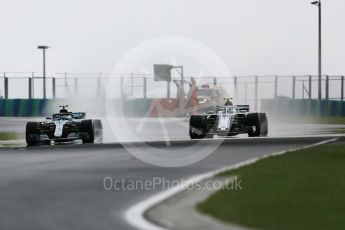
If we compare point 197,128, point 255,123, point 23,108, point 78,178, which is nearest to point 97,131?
point 197,128

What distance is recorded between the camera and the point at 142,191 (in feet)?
43.2

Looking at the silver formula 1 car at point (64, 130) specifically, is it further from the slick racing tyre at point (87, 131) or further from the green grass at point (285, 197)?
the green grass at point (285, 197)

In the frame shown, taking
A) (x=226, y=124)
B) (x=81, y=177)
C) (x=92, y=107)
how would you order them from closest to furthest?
(x=81, y=177) < (x=226, y=124) < (x=92, y=107)

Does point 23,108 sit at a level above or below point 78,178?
above

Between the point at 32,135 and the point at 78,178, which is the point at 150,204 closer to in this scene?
the point at 78,178

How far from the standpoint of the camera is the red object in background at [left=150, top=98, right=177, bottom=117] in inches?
2428

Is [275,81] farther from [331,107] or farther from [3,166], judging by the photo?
[3,166]

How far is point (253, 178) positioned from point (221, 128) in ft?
50.7

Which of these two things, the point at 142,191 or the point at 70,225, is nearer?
the point at 70,225

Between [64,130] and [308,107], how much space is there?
30342 millimetres

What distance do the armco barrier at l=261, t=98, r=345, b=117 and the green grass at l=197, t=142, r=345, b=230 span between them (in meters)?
38.3

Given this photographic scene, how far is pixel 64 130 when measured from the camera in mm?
27781

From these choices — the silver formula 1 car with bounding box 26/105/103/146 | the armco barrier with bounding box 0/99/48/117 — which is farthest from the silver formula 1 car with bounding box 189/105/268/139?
the armco barrier with bounding box 0/99/48/117

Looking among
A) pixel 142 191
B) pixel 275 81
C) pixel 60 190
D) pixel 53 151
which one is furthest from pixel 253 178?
pixel 275 81
